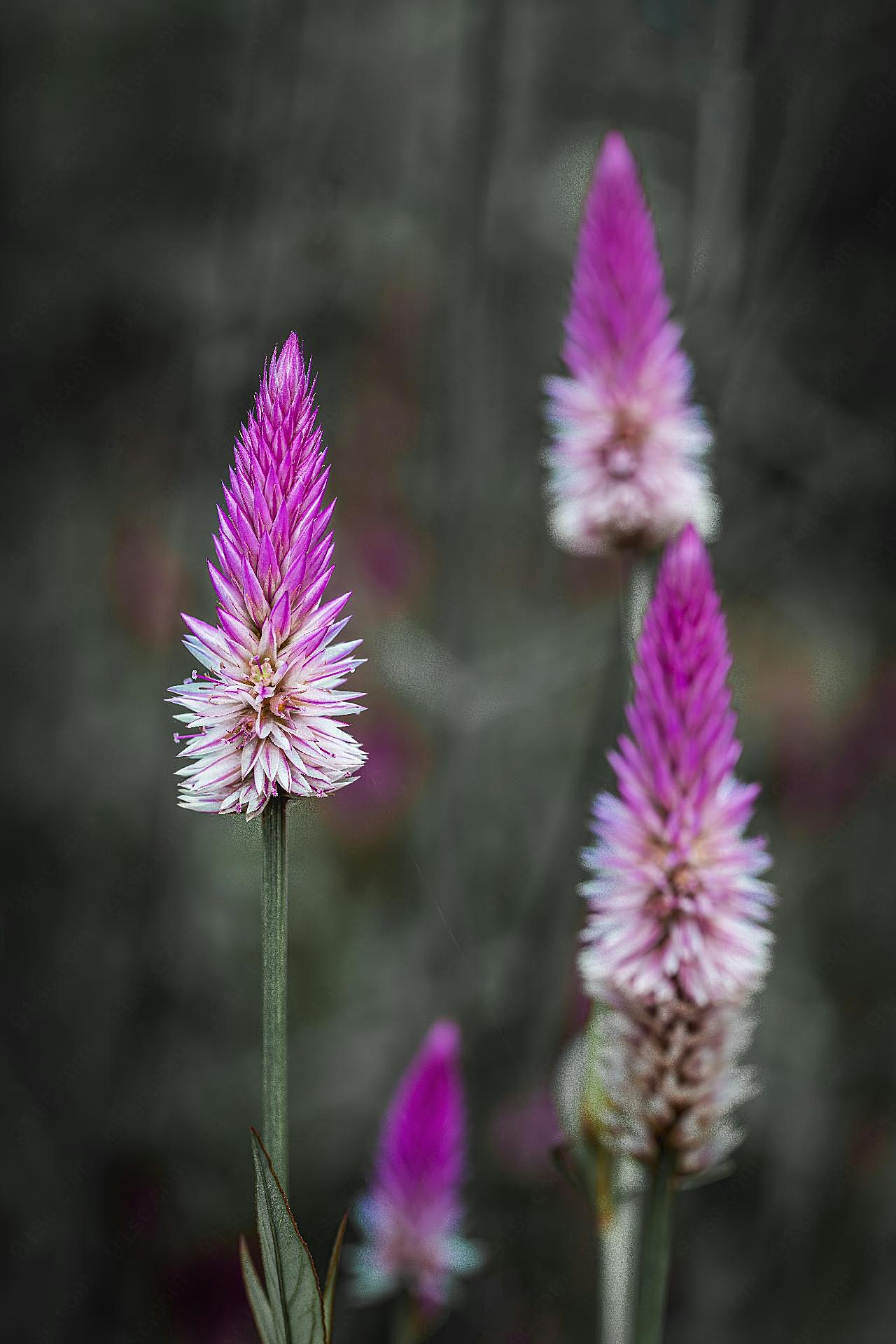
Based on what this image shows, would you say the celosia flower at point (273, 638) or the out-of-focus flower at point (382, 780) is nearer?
the celosia flower at point (273, 638)

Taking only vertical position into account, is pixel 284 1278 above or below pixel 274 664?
below

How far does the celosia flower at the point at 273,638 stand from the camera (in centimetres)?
67

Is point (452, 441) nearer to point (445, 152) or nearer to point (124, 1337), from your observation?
point (124, 1337)

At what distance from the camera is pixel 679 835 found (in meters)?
0.84

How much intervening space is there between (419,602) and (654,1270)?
8.18 feet

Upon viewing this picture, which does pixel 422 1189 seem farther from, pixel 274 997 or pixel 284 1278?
pixel 274 997

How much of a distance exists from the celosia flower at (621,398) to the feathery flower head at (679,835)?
0.35 m

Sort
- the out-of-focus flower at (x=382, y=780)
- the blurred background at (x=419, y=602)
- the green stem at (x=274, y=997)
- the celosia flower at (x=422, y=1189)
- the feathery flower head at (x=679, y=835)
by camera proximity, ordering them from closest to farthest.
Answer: the green stem at (x=274, y=997) → the feathery flower head at (x=679, y=835) → the celosia flower at (x=422, y=1189) → the blurred background at (x=419, y=602) → the out-of-focus flower at (x=382, y=780)

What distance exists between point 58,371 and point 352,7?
1204 mm

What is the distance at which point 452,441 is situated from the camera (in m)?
2.08

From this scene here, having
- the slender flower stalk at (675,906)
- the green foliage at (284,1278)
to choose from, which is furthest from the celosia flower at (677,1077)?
the green foliage at (284,1278)

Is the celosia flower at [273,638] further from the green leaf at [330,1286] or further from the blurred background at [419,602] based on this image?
the blurred background at [419,602]

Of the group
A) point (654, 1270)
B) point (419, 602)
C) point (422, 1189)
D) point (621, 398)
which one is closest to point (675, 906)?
point (654, 1270)

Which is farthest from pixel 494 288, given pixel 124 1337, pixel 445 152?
pixel 124 1337
